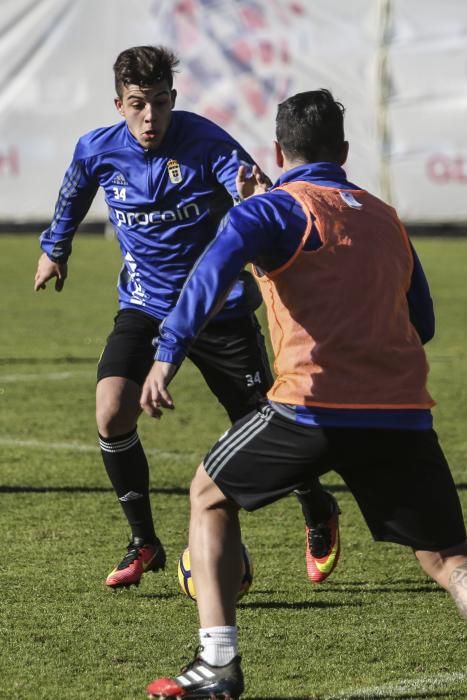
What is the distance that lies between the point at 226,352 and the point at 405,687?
195cm

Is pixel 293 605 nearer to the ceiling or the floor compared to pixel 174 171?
nearer to the floor

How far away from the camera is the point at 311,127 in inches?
166

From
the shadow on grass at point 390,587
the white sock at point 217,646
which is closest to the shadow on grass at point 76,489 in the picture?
the shadow on grass at point 390,587

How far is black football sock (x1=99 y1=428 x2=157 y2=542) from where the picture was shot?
19.3 ft

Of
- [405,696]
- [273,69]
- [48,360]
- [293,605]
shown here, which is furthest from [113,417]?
[273,69]

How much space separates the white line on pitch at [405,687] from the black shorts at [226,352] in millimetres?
1706

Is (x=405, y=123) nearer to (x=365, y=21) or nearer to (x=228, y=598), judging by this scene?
(x=365, y=21)

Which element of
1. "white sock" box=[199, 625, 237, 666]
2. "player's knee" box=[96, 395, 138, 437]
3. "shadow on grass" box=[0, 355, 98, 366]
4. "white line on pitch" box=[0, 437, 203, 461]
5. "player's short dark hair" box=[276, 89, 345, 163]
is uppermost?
"player's short dark hair" box=[276, 89, 345, 163]

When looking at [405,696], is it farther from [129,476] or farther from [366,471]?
[129,476]

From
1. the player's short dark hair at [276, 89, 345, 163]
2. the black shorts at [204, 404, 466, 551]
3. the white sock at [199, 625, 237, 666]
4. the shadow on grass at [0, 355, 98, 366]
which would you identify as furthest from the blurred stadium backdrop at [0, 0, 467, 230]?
the white sock at [199, 625, 237, 666]

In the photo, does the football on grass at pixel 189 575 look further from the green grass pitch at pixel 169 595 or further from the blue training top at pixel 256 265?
the blue training top at pixel 256 265

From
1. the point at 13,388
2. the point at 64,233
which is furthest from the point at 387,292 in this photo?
the point at 13,388

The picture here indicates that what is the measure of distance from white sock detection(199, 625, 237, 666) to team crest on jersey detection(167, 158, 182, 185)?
7.67ft

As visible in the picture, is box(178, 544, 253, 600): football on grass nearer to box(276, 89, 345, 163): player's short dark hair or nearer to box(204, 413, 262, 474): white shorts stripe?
box(204, 413, 262, 474): white shorts stripe
